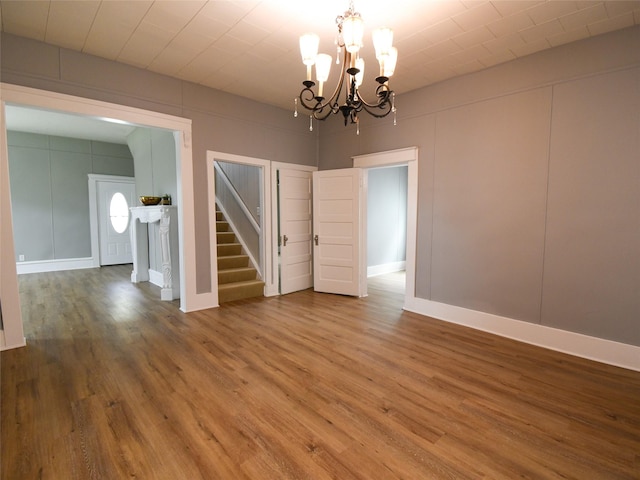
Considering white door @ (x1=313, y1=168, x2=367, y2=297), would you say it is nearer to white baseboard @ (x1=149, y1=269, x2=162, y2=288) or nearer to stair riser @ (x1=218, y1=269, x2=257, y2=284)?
stair riser @ (x1=218, y1=269, x2=257, y2=284)

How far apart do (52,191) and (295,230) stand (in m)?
6.28

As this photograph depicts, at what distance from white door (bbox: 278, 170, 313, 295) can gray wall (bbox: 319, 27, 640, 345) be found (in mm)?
1938

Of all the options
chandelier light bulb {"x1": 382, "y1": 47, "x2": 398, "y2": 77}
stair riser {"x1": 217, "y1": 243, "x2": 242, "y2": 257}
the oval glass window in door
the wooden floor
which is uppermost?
chandelier light bulb {"x1": 382, "y1": 47, "x2": 398, "y2": 77}

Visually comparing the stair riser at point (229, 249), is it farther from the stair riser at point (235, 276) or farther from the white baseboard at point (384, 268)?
the white baseboard at point (384, 268)

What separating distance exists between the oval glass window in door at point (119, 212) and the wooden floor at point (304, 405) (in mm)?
5049

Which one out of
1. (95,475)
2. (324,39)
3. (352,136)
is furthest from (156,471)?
(352,136)

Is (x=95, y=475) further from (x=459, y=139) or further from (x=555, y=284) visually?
(x=459, y=139)

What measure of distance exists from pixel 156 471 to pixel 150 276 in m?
5.26

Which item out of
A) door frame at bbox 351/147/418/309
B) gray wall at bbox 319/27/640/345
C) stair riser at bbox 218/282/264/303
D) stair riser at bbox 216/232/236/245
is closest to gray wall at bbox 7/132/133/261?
stair riser at bbox 216/232/236/245

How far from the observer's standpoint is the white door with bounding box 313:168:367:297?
4992mm

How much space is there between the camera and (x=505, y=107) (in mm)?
3436

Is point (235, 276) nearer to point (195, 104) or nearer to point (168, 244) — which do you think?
point (168, 244)

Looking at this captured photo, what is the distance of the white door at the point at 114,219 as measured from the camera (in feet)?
26.0

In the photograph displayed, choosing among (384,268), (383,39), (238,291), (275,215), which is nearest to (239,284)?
(238,291)
